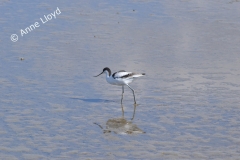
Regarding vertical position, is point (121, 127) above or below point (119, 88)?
below

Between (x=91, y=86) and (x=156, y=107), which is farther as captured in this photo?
(x=91, y=86)

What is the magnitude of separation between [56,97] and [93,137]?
95.6 inches

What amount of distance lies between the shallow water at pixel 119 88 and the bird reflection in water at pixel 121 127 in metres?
0.09

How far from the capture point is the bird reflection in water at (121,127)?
11.2m

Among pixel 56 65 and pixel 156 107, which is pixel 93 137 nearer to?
pixel 156 107

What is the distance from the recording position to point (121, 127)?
37.9 ft

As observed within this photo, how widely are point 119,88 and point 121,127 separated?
2.76 m

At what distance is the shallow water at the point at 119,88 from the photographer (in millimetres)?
10516

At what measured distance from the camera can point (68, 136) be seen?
427 inches

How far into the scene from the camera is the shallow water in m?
10.5

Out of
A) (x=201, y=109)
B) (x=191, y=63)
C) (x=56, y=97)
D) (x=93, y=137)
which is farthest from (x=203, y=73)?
(x=93, y=137)

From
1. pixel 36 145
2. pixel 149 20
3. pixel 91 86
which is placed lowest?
pixel 36 145

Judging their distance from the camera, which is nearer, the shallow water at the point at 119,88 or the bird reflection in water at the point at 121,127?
the shallow water at the point at 119,88

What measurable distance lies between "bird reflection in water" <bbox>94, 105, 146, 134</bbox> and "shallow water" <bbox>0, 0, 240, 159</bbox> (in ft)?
0.31
